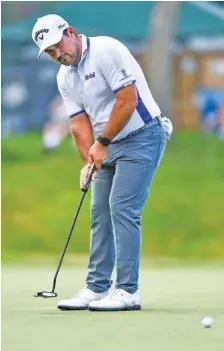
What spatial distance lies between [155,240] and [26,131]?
2301mm

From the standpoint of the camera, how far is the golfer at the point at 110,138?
6535 mm

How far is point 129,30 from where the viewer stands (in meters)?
14.5

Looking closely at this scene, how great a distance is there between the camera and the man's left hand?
663 centimetres

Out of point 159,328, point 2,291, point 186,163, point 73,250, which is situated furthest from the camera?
point 186,163

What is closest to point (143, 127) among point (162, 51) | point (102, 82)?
point (102, 82)

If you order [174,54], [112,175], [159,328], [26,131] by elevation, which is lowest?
[159,328]

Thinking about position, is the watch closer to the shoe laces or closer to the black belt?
the black belt

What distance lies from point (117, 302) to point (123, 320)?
448 mm

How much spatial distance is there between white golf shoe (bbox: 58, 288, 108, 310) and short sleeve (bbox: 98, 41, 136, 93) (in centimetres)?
110

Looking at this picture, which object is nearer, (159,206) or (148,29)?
(159,206)

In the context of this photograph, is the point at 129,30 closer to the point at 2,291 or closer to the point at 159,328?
the point at 2,291

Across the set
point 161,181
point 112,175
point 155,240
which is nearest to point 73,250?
point 155,240

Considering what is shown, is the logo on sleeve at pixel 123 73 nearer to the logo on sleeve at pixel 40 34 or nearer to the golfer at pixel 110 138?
the golfer at pixel 110 138

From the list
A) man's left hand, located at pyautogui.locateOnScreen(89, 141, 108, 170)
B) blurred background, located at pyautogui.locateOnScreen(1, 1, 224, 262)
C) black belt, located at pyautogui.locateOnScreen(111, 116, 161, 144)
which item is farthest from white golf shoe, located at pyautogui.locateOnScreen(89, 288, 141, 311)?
blurred background, located at pyautogui.locateOnScreen(1, 1, 224, 262)
